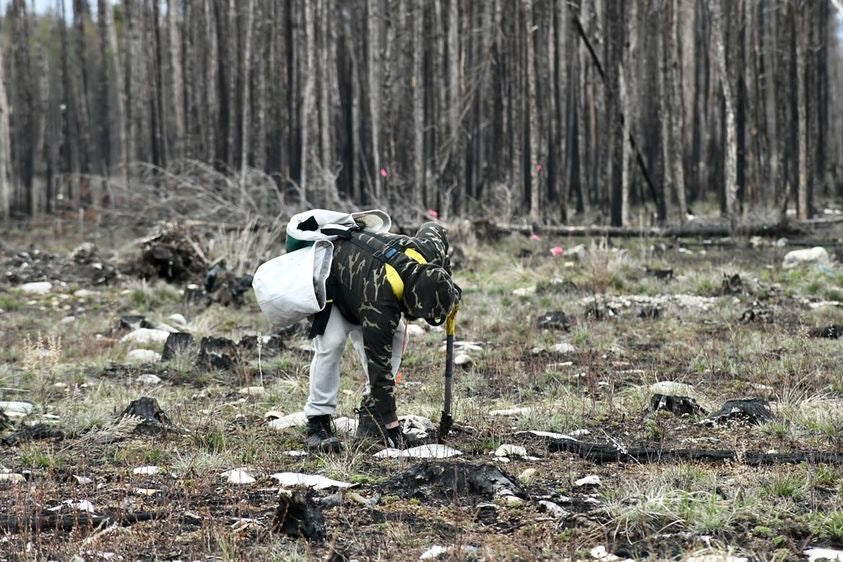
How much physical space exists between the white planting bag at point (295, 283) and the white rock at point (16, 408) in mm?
1994

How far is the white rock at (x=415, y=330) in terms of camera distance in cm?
929

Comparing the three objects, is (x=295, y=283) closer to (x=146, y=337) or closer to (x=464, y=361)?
(x=464, y=361)

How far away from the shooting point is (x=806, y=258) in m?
12.2

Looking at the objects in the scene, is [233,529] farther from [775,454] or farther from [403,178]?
[403,178]

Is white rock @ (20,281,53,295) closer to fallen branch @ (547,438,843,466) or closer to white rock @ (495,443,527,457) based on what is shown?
white rock @ (495,443,527,457)

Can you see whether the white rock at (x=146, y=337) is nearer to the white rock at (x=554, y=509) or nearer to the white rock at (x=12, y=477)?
the white rock at (x=12, y=477)

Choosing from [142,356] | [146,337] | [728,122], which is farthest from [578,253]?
[142,356]

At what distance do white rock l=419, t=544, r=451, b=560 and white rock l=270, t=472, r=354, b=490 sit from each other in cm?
97

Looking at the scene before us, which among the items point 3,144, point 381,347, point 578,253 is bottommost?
point 381,347

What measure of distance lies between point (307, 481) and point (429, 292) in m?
1.10

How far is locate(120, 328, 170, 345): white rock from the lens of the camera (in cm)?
907

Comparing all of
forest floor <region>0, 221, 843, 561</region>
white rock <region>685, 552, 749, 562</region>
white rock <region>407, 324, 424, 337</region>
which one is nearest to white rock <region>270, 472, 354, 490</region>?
forest floor <region>0, 221, 843, 561</region>

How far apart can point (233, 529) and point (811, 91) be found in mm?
15183

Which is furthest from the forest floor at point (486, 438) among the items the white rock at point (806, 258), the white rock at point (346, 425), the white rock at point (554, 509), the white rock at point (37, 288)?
the white rock at point (37, 288)
